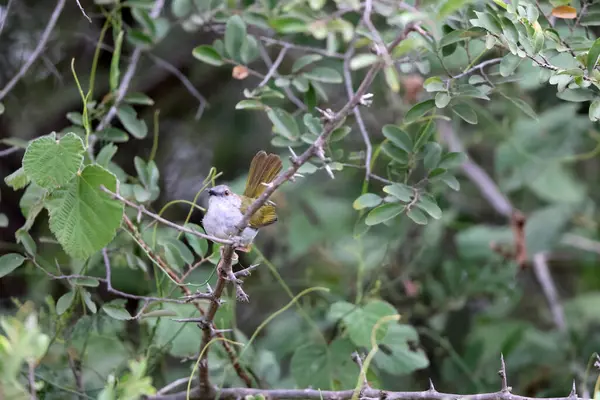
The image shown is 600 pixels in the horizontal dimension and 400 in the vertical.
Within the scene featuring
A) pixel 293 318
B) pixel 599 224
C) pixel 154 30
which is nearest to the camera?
pixel 154 30

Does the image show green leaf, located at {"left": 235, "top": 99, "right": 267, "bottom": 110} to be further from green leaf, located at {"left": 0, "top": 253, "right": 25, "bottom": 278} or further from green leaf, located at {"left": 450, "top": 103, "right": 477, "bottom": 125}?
green leaf, located at {"left": 0, "top": 253, "right": 25, "bottom": 278}

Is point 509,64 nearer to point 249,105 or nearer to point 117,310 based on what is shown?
point 249,105

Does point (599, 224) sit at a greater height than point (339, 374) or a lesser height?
lesser

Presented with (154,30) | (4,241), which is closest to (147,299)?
(154,30)

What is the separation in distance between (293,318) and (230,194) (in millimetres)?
1353

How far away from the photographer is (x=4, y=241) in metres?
2.61

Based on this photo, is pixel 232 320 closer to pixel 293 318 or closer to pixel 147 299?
pixel 147 299

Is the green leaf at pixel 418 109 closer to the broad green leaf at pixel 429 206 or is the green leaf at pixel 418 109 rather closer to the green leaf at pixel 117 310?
the broad green leaf at pixel 429 206

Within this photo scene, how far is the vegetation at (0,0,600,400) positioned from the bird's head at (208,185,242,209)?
11cm

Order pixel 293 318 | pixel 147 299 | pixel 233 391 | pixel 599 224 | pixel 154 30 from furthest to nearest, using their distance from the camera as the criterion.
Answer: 1. pixel 599 224
2. pixel 293 318
3. pixel 154 30
4. pixel 233 391
5. pixel 147 299

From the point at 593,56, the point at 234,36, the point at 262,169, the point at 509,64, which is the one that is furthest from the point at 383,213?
the point at 234,36

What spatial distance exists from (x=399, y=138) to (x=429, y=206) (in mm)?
204

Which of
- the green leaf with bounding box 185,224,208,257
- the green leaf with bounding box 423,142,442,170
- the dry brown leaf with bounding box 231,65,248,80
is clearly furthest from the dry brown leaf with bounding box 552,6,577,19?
the green leaf with bounding box 185,224,208,257

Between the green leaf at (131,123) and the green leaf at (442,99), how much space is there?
2.66 feet
